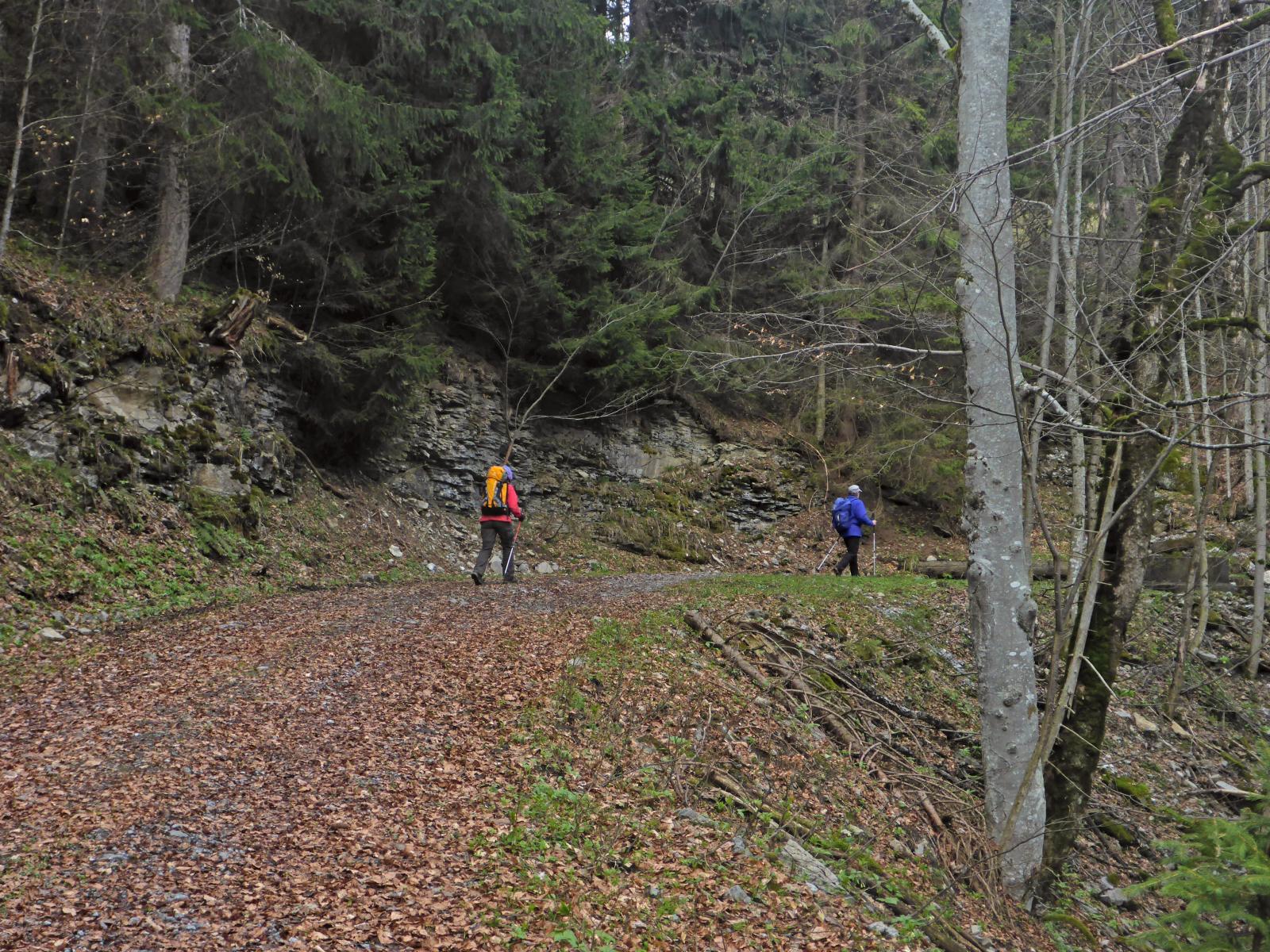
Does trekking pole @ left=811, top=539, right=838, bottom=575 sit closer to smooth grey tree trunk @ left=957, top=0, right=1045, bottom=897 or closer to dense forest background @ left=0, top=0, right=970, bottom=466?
dense forest background @ left=0, top=0, right=970, bottom=466

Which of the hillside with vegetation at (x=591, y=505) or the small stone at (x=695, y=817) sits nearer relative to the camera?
the hillside with vegetation at (x=591, y=505)

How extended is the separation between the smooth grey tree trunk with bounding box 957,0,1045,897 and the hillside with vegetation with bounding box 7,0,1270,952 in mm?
35

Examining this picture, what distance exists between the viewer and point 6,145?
1064 centimetres

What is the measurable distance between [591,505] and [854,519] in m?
6.91

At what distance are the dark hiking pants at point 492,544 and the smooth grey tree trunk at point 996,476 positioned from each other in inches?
296

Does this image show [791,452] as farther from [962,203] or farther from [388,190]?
[962,203]

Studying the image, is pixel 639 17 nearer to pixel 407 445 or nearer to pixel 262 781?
pixel 407 445

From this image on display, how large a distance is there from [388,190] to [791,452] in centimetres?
1300

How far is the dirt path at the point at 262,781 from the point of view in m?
3.56

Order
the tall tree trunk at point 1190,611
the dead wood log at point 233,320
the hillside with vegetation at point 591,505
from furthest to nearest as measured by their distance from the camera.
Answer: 1. the dead wood log at point 233,320
2. the tall tree trunk at point 1190,611
3. the hillside with vegetation at point 591,505

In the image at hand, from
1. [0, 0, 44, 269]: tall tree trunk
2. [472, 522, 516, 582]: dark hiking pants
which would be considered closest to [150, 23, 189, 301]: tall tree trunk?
[0, 0, 44, 269]: tall tree trunk

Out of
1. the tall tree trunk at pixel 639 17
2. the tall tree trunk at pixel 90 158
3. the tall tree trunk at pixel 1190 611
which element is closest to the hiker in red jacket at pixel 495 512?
the tall tree trunk at pixel 90 158

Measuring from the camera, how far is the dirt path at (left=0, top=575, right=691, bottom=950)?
3561 millimetres

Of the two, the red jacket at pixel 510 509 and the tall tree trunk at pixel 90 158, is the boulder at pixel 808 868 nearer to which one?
the red jacket at pixel 510 509
